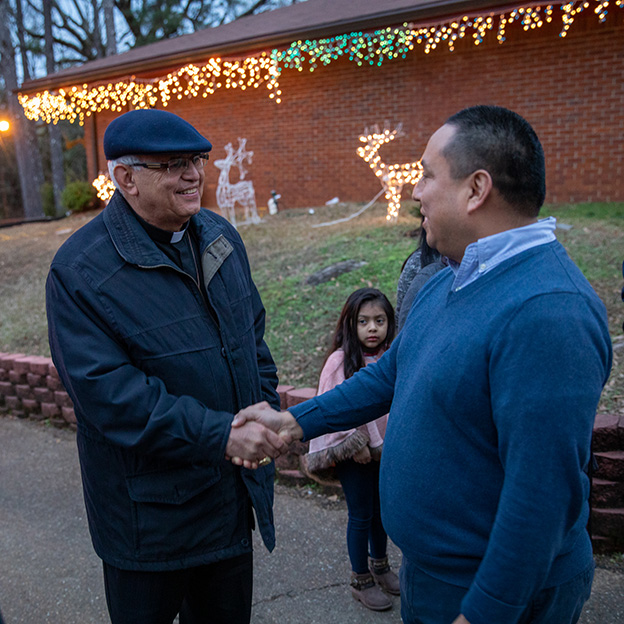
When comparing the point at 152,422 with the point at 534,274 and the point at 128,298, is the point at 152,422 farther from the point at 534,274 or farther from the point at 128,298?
the point at 534,274

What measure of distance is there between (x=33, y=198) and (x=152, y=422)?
22034 mm

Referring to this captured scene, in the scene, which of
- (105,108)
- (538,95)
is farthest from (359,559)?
(105,108)

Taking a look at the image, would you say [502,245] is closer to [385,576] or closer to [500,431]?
[500,431]

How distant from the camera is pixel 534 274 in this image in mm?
1307

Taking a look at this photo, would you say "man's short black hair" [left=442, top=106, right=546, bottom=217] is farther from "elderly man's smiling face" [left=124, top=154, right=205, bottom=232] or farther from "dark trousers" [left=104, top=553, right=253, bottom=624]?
"dark trousers" [left=104, top=553, right=253, bottom=624]

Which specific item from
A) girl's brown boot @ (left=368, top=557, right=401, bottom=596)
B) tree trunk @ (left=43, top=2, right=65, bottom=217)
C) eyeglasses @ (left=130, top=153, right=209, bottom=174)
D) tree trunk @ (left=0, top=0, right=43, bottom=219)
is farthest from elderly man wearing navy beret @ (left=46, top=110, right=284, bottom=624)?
tree trunk @ (left=0, top=0, right=43, bottom=219)

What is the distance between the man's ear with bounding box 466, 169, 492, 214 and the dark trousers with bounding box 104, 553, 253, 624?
5.02 feet

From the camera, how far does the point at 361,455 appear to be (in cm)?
278

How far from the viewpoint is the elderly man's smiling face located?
1992mm

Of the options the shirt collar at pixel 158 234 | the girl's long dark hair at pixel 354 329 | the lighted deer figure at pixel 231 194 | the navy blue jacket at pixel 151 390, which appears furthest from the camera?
the lighted deer figure at pixel 231 194

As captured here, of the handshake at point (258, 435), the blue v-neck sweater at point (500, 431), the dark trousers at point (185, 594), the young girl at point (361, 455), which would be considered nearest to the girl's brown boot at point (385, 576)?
the young girl at point (361, 455)

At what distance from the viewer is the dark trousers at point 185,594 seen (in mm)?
1993

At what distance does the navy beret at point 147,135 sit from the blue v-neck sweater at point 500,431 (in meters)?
0.99

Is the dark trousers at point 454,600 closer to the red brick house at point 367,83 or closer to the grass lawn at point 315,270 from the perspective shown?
the grass lawn at point 315,270
